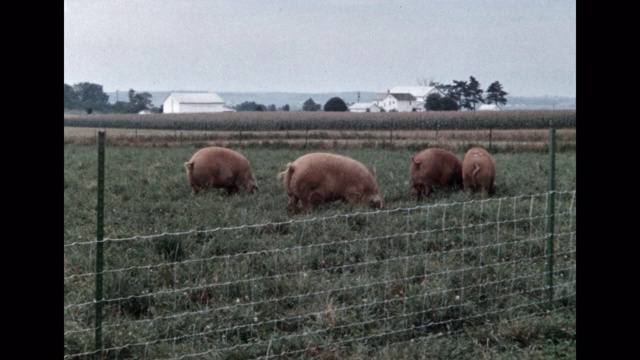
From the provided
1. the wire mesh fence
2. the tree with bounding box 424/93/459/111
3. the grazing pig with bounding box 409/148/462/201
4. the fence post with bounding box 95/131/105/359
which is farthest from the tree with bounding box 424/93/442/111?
the fence post with bounding box 95/131/105/359

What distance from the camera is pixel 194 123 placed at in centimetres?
3309

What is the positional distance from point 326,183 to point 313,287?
16.8 feet

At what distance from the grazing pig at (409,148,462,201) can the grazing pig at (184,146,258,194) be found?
293cm

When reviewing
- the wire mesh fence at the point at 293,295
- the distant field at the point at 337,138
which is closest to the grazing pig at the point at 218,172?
the wire mesh fence at the point at 293,295

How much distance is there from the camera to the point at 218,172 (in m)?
14.1

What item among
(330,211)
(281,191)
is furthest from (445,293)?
(281,191)

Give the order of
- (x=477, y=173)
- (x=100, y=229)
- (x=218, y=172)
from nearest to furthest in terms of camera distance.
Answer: (x=100, y=229)
(x=477, y=173)
(x=218, y=172)

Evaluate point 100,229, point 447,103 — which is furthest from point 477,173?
point 447,103

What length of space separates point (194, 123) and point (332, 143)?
267 inches

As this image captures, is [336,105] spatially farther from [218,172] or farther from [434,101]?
[218,172]

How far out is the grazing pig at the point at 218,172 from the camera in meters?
14.0

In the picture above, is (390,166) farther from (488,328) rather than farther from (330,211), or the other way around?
(488,328)

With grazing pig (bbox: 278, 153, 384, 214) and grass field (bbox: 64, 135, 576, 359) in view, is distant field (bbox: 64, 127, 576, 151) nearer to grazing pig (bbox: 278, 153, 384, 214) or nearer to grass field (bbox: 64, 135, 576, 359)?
grazing pig (bbox: 278, 153, 384, 214)
